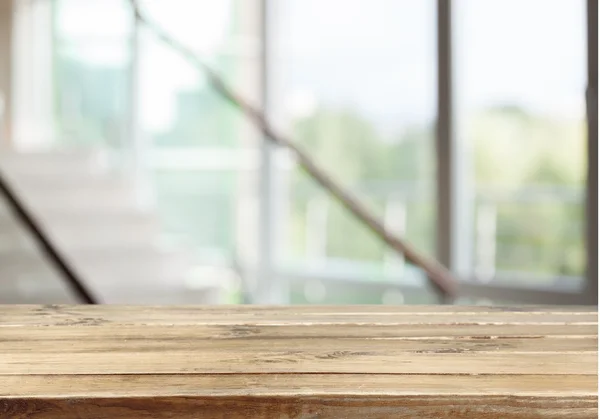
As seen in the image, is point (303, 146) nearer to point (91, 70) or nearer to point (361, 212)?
point (91, 70)

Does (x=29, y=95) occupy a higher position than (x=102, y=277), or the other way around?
(x=29, y=95)

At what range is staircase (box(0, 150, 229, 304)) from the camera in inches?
154

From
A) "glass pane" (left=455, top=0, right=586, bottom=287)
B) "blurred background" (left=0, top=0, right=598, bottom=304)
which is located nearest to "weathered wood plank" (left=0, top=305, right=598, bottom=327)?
"blurred background" (left=0, top=0, right=598, bottom=304)

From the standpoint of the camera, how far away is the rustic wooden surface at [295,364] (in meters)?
0.89

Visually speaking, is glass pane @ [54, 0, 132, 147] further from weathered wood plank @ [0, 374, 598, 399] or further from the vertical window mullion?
weathered wood plank @ [0, 374, 598, 399]

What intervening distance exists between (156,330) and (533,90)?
11.9ft

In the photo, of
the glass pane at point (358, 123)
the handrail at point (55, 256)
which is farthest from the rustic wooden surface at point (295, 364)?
the glass pane at point (358, 123)

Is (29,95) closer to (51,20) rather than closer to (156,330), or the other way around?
(51,20)

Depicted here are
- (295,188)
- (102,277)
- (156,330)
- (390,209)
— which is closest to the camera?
(156,330)

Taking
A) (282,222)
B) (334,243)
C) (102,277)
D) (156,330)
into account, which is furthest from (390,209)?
(156,330)

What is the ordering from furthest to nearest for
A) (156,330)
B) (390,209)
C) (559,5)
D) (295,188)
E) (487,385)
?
(295,188), (390,209), (559,5), (156,330), (487,385)

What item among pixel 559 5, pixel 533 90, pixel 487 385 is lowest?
pixel 487 385

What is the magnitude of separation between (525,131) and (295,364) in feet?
12.3

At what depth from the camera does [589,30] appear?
159 inches
